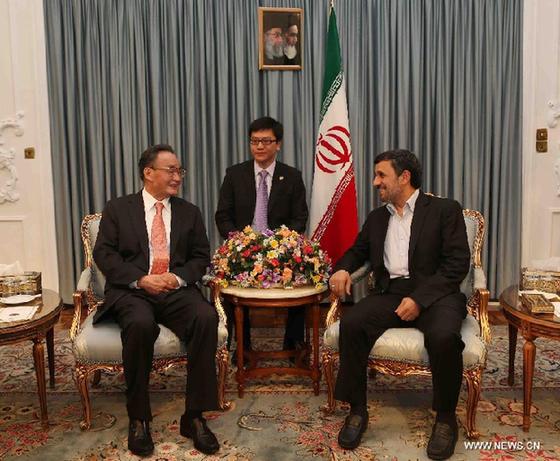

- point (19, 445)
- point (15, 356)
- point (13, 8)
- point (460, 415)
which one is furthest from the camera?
point (13, 8)

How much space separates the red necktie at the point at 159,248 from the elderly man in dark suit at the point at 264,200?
0.70 m

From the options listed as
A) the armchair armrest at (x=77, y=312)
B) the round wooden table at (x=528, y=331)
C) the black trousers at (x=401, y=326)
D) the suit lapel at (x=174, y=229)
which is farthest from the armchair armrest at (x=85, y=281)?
the round wooden table at (x=528, y=331)

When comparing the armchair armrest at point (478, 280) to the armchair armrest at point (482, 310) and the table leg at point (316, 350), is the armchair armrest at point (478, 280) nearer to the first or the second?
the armchair armrest at point (482, 310)

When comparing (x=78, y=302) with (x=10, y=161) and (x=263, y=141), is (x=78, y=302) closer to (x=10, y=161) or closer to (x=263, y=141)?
(x=263, y=141)

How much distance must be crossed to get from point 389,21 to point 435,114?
34.1 inches

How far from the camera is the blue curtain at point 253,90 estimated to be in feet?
16.7

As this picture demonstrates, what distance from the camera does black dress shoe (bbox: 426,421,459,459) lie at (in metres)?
2.81

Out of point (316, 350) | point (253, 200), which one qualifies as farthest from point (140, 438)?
point (253, 200)

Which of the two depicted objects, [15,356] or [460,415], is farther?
[15,356]

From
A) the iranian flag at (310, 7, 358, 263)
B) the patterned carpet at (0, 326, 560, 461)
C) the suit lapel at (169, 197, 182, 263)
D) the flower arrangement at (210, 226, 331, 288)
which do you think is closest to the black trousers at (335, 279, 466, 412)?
the patterned carpet at (0, 326, 560, 461)

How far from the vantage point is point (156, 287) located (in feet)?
10.6

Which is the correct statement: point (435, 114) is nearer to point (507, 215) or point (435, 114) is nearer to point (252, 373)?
point (507, 215)

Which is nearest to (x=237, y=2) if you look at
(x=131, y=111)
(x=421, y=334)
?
(x=131, y=111)

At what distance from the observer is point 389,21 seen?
514cm
